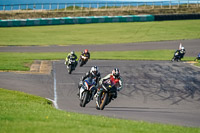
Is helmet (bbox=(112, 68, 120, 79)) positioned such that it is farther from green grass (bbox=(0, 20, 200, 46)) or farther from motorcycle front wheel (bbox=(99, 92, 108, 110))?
green grass (bbox=(0, 20, 200, 46))

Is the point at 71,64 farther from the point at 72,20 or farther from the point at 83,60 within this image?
the point at 72,20

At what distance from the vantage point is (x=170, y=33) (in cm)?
5691

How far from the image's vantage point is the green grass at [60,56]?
31636 mm

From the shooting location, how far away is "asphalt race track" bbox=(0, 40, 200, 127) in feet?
53.9

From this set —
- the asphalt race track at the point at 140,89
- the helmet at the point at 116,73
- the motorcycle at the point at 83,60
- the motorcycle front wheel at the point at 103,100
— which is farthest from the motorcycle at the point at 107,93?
the motorcycle at the point at 83,60

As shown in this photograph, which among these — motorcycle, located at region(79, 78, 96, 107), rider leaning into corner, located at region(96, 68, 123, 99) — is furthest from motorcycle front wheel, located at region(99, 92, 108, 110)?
motorcycle, located at region(79, 78, 96, 107)

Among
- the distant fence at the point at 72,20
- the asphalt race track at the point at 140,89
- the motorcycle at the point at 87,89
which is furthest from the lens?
the distant fence at the point at 72,20

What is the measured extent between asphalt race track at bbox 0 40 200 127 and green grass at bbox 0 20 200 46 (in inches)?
788

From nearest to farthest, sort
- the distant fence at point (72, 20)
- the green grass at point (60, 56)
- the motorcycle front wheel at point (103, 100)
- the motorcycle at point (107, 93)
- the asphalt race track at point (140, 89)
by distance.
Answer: the motorcycle at point (107, 93), the motorcycle front wheel at point (103, 100), the asphalt race track at point (140, 89), the green grass at point (60, 56), the distant fence at point (72, 20)

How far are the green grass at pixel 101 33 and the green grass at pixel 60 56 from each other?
29.6ft

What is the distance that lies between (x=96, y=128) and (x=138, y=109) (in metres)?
6.96

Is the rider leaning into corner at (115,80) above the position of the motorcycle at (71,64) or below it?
above

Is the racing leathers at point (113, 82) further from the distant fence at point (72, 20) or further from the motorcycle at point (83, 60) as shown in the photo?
the distant fence at point (72, 20)

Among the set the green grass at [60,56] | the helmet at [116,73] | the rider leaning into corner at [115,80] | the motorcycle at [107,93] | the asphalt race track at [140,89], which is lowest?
the green grass at [60,56]
